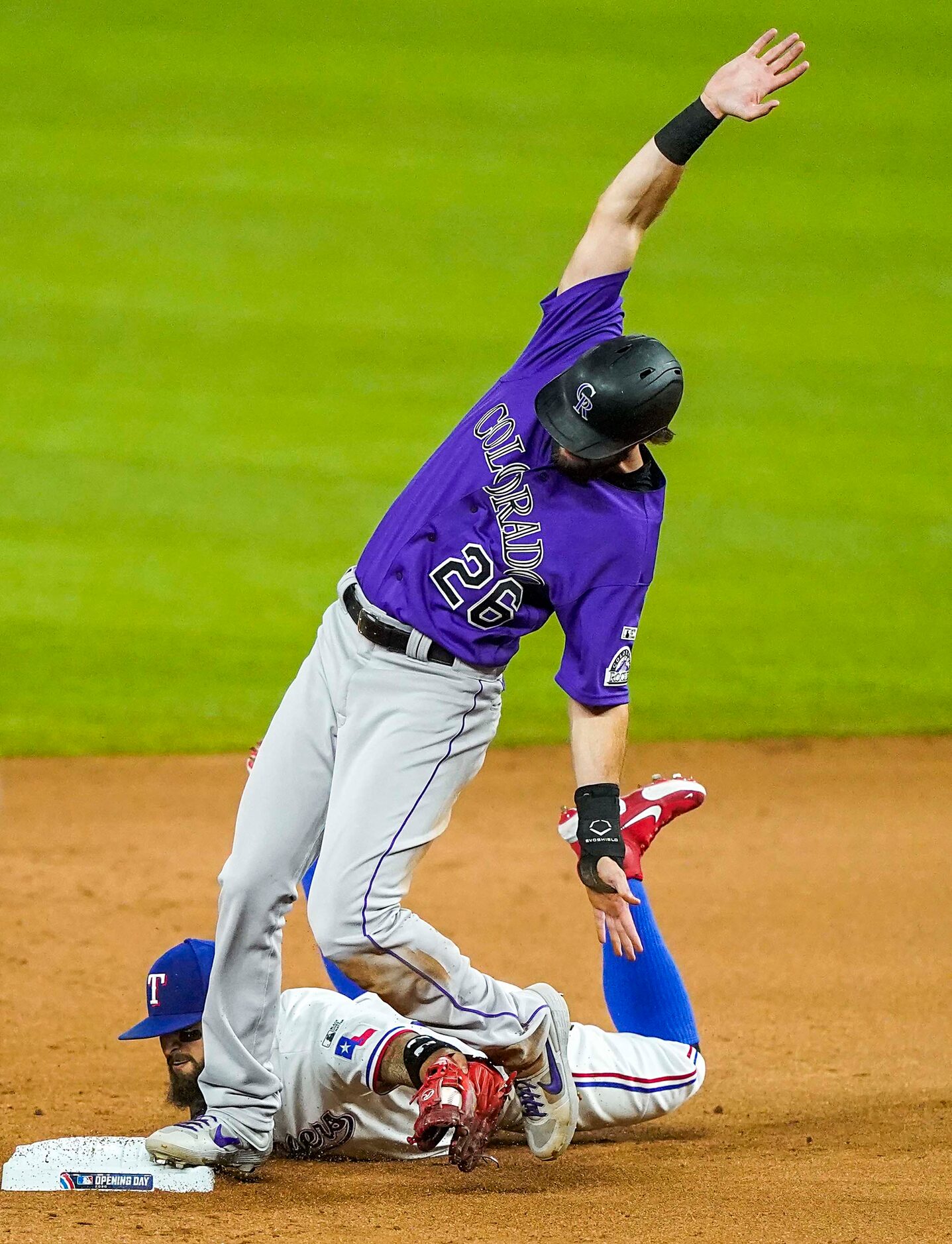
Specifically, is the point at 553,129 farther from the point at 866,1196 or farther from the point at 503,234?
the point at 866,1196

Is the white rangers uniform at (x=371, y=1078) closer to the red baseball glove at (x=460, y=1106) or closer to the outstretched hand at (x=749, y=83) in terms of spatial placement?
the red baseball glove at (x=460, y=1106)

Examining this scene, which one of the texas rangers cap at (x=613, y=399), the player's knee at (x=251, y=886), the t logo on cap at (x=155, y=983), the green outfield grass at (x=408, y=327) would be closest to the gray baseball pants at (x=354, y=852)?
the player's knee at (x=251, y=886)

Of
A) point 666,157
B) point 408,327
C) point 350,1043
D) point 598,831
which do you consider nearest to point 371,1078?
point 350,1043

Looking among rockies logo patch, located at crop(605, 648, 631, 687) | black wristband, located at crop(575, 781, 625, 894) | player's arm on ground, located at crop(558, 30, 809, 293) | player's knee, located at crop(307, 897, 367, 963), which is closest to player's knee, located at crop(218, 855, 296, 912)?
player's knee, located at crop(307, 897, 367, 963)

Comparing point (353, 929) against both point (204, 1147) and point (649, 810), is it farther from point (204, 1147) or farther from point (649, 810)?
point (649, 810)

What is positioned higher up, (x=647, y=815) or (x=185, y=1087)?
(x=647, y=815)
